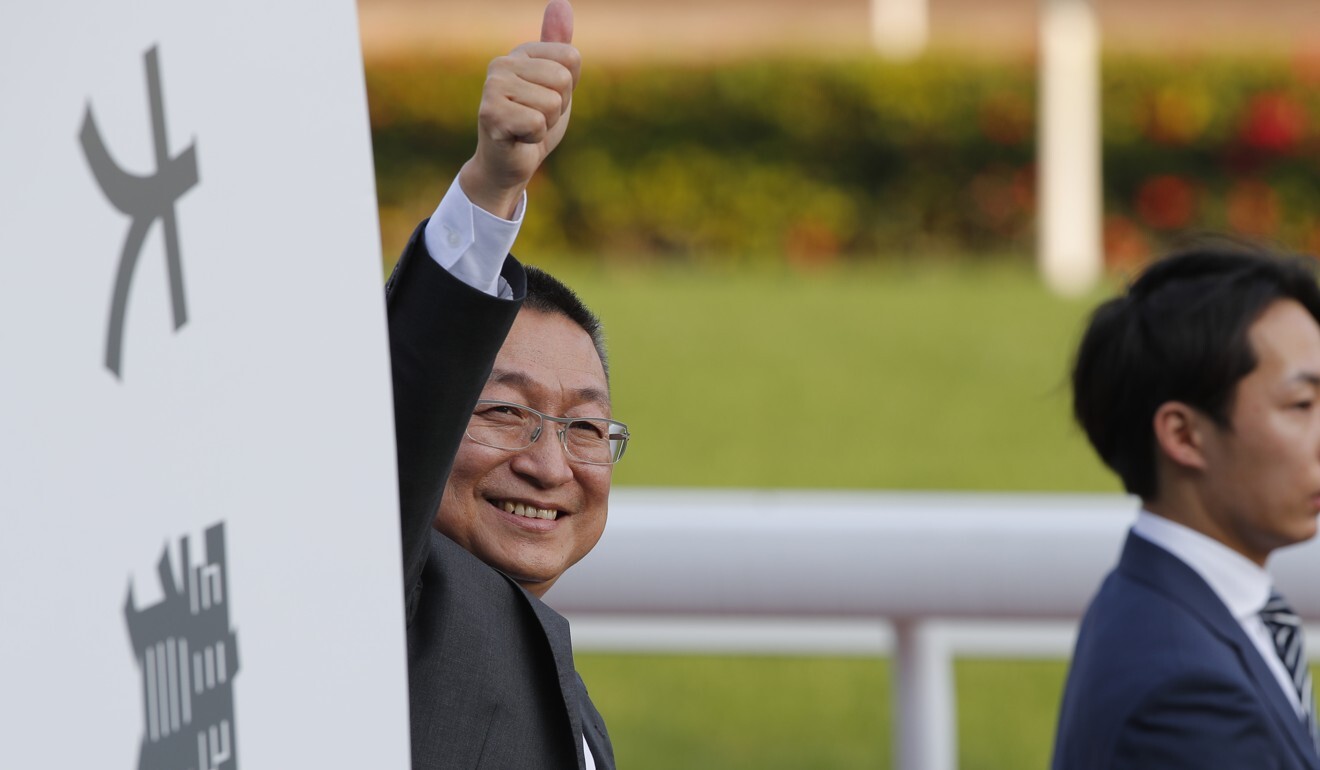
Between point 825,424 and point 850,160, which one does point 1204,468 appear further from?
point 850,160

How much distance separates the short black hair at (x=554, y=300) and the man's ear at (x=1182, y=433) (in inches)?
37.6

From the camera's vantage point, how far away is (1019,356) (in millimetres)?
8570

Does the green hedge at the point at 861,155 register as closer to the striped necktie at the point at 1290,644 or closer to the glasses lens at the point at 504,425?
the striped necktie at the point at 1290,644

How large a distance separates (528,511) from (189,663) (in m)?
0.89

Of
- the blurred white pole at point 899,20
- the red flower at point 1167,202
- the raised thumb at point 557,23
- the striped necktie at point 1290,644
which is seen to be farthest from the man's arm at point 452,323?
the blurred white pole at point 899,20

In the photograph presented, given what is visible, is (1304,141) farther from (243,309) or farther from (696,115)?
(243,309)

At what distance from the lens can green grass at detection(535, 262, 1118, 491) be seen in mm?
7316

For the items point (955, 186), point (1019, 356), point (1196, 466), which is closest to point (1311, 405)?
point (1196, 466)

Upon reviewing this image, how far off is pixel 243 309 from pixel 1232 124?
1142 cm

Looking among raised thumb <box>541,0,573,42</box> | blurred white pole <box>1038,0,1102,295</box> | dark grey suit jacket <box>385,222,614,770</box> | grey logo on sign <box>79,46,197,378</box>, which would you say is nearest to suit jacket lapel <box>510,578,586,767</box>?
dark grey suit jacket <box>385,222,614,770</box>

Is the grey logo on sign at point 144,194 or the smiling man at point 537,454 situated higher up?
the grey logo on sign at point 144,194

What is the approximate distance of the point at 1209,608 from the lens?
2400mm

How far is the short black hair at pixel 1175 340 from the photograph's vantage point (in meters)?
2.51

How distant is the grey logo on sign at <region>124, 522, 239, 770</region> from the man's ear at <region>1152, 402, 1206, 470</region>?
1820 mm
